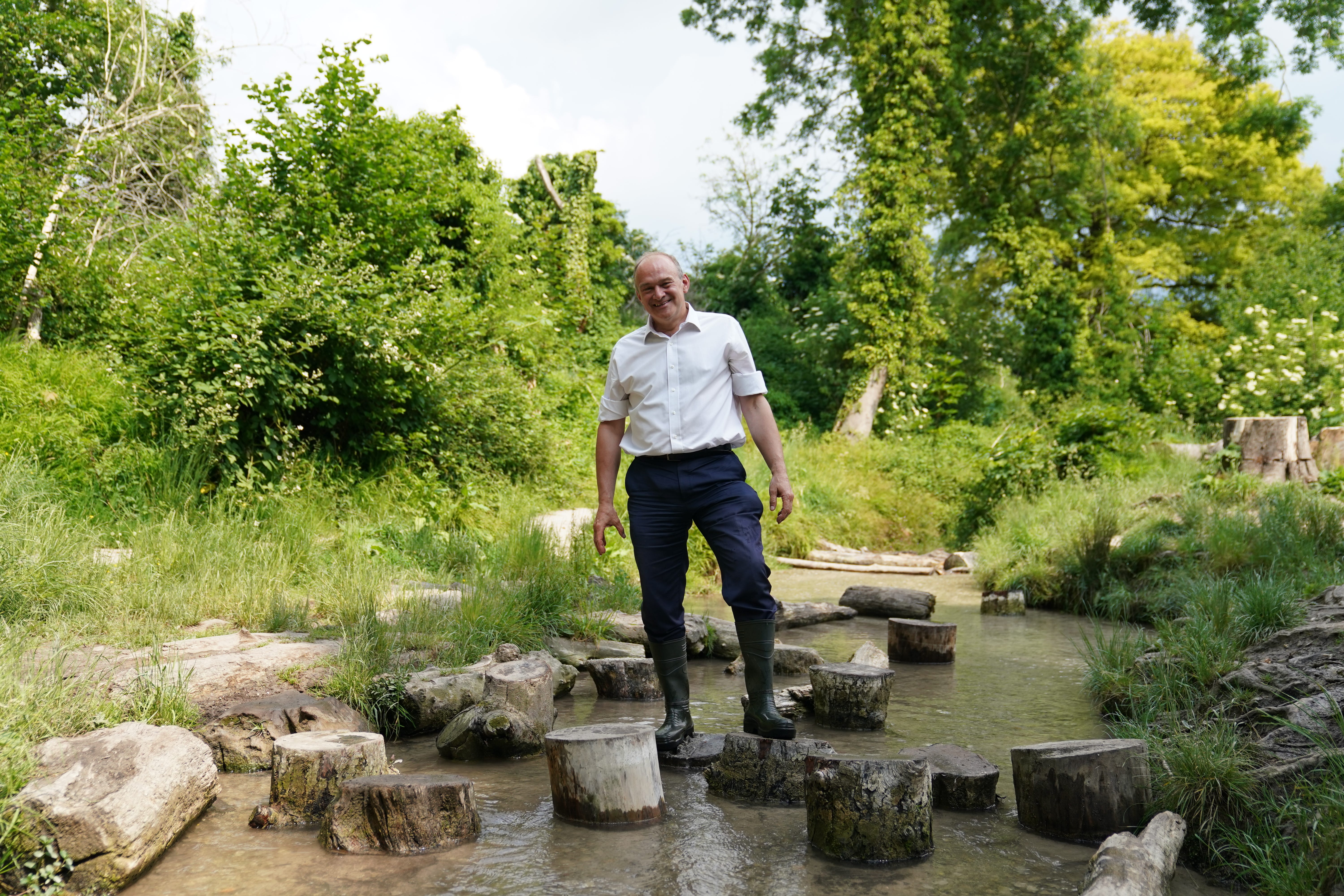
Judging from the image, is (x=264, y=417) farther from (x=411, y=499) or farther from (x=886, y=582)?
(x=886, y=582)

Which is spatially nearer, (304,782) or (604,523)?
(304,782)

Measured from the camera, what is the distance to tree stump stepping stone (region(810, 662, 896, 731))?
4.71 metres

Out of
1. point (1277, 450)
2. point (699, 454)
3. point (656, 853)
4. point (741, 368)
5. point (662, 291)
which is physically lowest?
point (656, 853)

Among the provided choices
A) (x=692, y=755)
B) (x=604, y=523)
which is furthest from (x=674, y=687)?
(x=604, y=523)

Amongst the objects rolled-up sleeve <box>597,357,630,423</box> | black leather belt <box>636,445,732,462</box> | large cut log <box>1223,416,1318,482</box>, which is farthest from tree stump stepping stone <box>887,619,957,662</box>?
large cut log <box>1223,416,1318,482</box>

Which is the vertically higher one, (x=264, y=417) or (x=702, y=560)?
(x=264, y=417)

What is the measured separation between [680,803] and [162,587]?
3538mm

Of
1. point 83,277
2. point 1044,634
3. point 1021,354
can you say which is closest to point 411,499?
point 83,277

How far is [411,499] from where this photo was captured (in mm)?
9367

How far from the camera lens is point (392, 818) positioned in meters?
3.16

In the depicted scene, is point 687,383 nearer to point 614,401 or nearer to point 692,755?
point 614,401

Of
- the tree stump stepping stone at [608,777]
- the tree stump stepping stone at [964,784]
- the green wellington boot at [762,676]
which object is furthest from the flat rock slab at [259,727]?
the tree stump stepping stone at [964,784]

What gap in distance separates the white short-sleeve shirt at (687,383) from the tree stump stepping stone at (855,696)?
4.66 feet

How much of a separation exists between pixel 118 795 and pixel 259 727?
118cm
